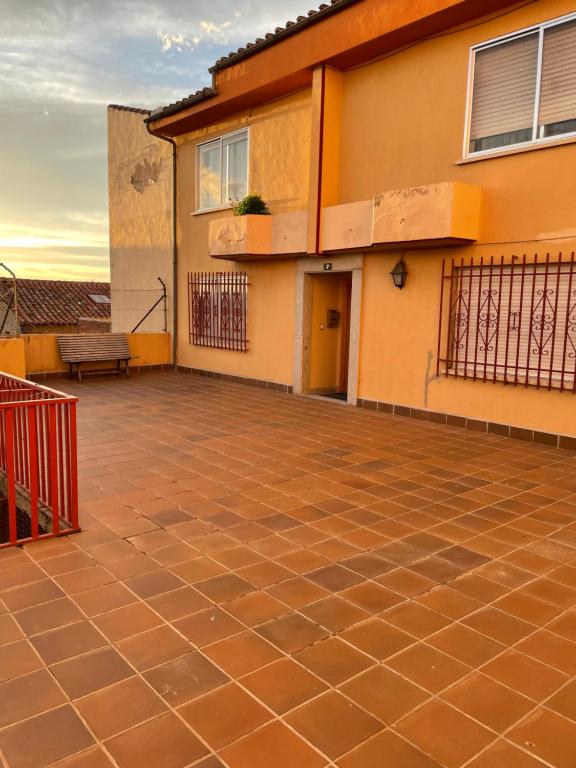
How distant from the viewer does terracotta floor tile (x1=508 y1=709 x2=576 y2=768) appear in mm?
2164

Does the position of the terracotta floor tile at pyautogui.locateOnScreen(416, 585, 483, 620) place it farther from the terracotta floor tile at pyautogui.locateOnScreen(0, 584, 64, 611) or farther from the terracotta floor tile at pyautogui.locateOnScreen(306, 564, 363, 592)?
the terracotta floor tile at pyautogui.locateOnScreen(0, 584, 64, 611)

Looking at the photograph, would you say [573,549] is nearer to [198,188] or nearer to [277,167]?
[277,167]

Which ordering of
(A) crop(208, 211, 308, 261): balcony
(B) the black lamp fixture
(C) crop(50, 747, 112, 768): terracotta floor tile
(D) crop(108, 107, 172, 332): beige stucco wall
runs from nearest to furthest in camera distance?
(C) crop(50, 747, 112, 768): terracotta floor tile → (B) the black lamp fixture → (A) crop(208, 211, 308, 261): balcony → (D) crop(108, 107, 172, 332): beige stucco wall

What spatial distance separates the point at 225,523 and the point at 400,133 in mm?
6633

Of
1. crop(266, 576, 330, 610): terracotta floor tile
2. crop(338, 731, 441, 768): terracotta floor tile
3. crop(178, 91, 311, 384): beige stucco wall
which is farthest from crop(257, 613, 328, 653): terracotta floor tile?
crop(178, 91, 311, 384): beige stucco wall

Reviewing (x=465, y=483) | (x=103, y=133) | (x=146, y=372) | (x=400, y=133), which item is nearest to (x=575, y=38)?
(x=400, y=133)

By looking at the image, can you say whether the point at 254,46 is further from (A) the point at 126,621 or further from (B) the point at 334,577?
(A) the point at 126,621

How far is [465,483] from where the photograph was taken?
18.1 ft

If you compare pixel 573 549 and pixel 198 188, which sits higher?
pixel 198 188

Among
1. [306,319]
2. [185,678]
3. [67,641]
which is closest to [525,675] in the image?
[185,678]

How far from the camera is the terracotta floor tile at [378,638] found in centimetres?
282

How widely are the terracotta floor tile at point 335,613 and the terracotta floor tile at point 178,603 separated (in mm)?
585

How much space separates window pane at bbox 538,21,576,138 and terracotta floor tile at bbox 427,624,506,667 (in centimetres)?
615

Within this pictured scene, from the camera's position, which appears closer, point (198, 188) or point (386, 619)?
point (386, 619)
